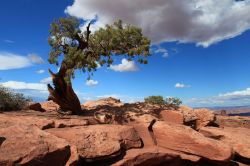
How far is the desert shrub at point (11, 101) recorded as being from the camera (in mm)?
21297

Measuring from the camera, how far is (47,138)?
42.8ft

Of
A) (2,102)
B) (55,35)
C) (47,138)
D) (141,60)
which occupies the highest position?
(55,35)

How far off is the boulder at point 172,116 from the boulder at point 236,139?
2.15 m

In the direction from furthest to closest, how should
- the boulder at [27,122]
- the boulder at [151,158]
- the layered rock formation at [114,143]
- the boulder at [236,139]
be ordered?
1. the boulder at [236,139]
2. the boulder at [27,122]
3. the boulder at [151,158]
4. the layered rock formation at [114,143]

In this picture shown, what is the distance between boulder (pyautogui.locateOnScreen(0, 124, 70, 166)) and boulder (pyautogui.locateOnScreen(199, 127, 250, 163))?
8.97 meters

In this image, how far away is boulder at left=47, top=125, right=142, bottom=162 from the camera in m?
13.5

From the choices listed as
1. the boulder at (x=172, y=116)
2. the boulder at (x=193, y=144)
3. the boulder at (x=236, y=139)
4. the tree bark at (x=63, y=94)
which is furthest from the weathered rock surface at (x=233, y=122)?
the tree bark at (x=63, y=94)

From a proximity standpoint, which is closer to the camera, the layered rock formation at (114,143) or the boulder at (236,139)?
the layered rock formation at (114,143)

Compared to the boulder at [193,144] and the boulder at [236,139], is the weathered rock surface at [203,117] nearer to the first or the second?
the boulder at [236,139]

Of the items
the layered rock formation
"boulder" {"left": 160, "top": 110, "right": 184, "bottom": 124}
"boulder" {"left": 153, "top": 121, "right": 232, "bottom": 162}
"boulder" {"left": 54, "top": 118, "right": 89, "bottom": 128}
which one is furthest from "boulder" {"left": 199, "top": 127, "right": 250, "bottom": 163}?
"boulder" {"left": 54, "top": 118, "right": 89, "bottom": 128}

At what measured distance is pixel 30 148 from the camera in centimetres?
1191

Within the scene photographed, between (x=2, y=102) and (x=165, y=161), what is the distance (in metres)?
11.6

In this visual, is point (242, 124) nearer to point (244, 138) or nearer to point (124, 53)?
point (244, 138)

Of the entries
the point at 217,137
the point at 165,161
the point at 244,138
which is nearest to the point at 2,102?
the point at 165,161
